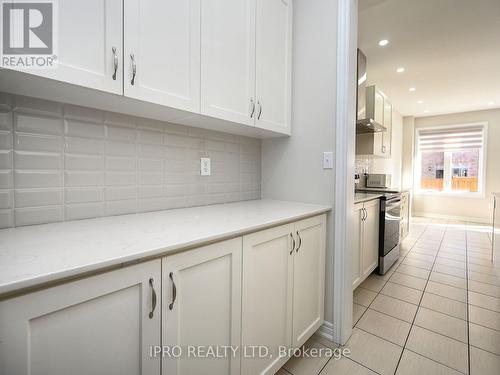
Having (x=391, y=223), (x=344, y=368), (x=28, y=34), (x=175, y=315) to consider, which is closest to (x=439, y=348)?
(x=344, y=368)

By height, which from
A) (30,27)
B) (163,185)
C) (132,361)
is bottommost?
(132,361)

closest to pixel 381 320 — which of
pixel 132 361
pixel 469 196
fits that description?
pixel 132 361

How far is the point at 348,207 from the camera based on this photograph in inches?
61.6

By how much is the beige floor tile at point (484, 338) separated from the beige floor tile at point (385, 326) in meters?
0.39

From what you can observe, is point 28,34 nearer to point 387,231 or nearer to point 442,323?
point 442,323

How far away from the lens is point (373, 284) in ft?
8.17

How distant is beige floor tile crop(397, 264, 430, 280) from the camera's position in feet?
8.88

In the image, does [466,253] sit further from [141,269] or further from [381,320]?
[141,269]

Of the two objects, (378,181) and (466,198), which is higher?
(378,181)

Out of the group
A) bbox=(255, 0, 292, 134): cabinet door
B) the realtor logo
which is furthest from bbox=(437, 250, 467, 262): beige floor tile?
the realtor logo

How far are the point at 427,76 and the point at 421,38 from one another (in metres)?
1.32

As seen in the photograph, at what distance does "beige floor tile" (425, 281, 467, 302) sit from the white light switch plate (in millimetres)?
1834

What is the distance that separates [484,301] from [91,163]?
3.25 metres

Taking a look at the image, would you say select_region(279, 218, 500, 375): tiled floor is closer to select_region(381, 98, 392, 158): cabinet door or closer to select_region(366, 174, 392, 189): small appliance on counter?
select_region(366, 174, 392, 189): small appliance on counter
